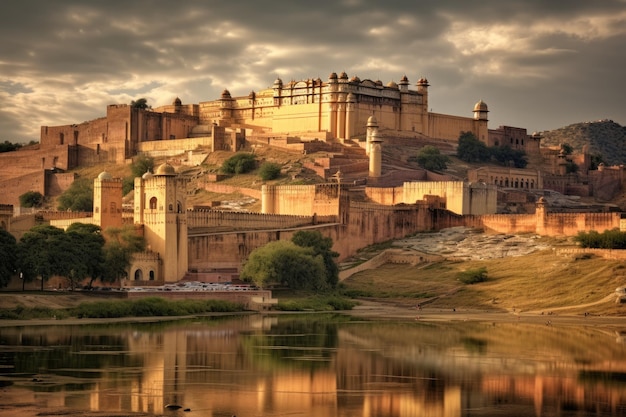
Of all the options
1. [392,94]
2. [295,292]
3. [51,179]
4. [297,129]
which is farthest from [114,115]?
[295,292]

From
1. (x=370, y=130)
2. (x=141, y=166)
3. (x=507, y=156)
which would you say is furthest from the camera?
(x=507, y=156)

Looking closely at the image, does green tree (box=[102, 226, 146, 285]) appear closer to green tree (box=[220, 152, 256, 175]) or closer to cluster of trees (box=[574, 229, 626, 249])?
cluster of trees (box=[574, 229, 626, 249])

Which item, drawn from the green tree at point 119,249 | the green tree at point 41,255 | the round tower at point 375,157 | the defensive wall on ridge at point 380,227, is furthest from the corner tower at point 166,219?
the round tower at point 375,157

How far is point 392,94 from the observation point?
101 meters

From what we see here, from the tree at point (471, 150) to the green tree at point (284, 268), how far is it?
3572cm

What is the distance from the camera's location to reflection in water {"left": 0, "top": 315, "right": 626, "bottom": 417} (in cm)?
3294

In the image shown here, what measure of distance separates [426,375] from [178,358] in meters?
7.86

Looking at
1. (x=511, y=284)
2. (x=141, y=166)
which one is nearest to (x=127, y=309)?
(x=511, y=284)

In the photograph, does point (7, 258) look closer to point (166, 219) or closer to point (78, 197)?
point (166, 219)

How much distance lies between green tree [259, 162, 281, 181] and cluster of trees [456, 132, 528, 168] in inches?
706

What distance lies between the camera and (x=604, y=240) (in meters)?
67.2

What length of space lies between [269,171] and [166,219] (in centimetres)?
2486

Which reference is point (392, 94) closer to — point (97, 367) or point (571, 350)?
point (571, 350)

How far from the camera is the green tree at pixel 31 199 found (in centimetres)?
9525
